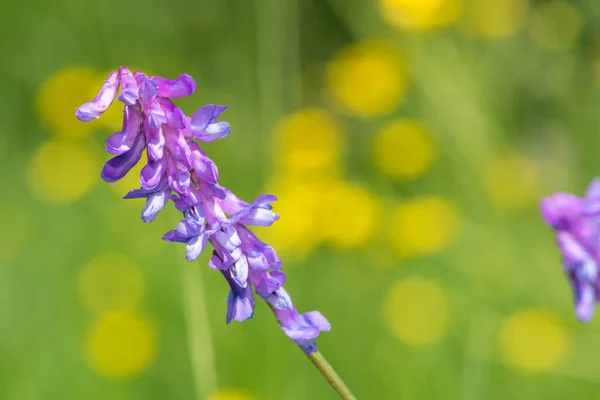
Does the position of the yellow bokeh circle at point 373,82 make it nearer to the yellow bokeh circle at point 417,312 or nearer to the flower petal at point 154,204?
the yellow bokeh circle at point 417,312

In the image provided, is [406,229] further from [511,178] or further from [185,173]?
[185,173]

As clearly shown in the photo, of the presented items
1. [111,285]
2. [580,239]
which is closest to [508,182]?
[111,285]

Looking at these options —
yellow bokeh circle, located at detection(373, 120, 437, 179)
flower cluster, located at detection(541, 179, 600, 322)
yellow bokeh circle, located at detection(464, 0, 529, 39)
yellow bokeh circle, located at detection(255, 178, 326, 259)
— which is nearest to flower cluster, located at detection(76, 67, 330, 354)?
flower cluster, located at detection(541, 179, 600, 322)

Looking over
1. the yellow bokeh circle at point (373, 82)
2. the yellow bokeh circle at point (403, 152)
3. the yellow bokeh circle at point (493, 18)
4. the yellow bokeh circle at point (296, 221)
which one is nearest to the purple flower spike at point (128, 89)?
the yellow bokeh circle at point (296, 221)

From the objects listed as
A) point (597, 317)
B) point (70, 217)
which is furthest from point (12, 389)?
point (597, 317)

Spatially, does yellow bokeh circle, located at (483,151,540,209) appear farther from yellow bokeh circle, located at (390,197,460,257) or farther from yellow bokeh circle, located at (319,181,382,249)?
yellow bokeh circle, located at (319,181,382,249)

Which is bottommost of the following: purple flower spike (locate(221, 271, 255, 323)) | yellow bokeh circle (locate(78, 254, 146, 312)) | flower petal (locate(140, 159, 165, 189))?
yellow bokeh circle (locate(78, 254, 146, 312))

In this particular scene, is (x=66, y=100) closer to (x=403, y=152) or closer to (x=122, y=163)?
(x=403, y=152)
